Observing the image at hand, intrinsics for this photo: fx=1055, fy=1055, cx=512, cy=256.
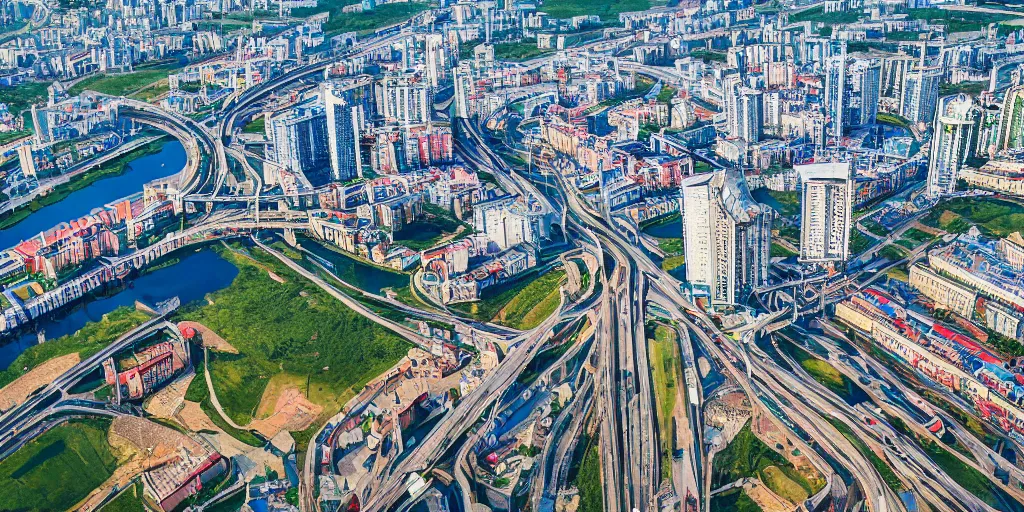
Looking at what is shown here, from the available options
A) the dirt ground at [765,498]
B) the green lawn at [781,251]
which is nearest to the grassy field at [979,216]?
the green lawn at [781,251]

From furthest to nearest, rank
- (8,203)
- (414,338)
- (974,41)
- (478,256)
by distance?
1. (974,41)
2. (8,203)
3. (478,256)
4. (414,338)

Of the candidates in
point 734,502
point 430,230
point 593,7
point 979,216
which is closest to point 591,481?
point 734,502

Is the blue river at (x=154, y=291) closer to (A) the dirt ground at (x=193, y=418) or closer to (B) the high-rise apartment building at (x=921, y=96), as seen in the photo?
(A) the dirt ground at (x=193, y=418)

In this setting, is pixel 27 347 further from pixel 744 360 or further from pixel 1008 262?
pixel 1008 262

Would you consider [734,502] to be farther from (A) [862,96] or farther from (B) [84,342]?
(A) [862,96]

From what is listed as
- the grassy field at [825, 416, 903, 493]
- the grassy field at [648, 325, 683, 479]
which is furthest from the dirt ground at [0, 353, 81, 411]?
the grassy field at [825, 416, 903, 493]

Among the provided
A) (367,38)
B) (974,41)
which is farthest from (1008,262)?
(367,38)
